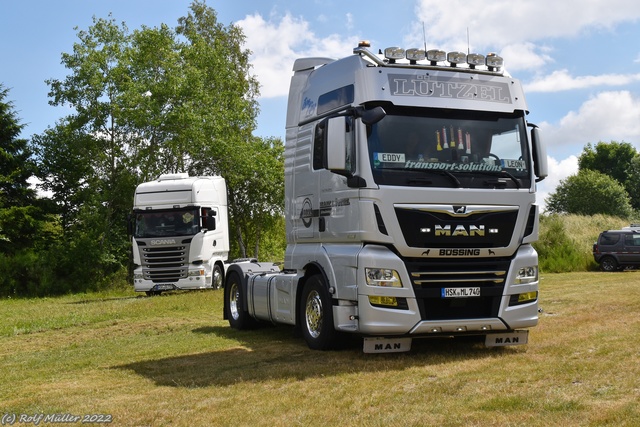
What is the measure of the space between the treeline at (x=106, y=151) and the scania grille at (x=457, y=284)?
97.3ft

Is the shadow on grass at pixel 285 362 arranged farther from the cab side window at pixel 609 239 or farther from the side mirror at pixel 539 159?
the cab side window at pixel 609 239

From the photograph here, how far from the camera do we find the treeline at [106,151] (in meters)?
38.7

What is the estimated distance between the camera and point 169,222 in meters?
27.8

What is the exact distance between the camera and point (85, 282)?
38531 mm

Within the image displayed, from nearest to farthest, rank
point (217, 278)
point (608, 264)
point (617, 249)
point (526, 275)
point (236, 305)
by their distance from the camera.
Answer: point (526, 275)
point (236, 305)
point (217, 278)
point (617, 249)
point (608, 264)

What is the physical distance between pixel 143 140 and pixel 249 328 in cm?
2771

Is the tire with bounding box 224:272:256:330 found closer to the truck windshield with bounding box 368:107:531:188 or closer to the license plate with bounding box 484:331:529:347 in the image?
the license plate with bounding box 484:331:529:347

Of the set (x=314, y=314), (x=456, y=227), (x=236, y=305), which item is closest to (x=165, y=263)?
(x=236, y=305)

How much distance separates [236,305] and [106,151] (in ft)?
93.8

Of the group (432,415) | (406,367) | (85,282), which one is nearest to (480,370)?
(406,367)

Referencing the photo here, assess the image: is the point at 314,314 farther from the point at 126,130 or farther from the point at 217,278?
the point at 126,130

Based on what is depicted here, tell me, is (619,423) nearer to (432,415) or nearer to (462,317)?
(432,415)

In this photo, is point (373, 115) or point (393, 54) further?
point (393, 54)

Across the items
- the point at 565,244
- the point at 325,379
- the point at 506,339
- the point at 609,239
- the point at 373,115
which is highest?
the point at 373,115
